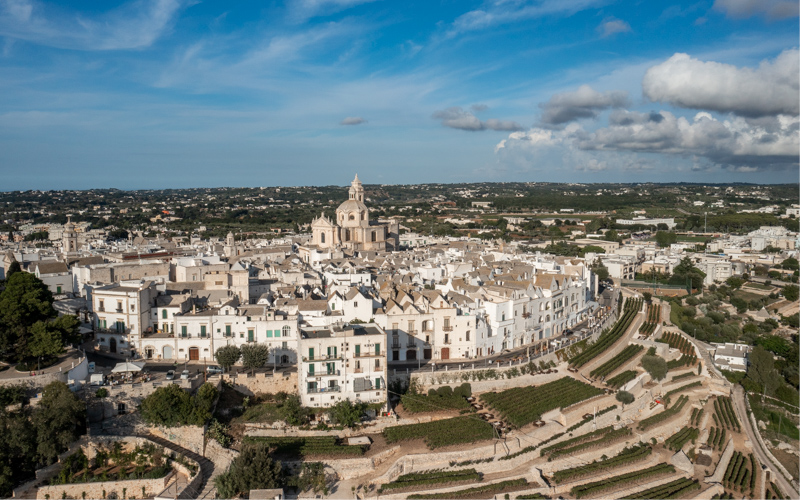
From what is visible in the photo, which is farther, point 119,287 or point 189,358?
point 119,287

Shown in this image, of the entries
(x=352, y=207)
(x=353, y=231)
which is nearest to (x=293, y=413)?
(x=353, y=231)

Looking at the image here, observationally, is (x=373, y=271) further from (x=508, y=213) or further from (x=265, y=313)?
(x=508, y=213)

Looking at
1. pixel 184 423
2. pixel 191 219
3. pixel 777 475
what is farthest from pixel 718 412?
pixel 191 219

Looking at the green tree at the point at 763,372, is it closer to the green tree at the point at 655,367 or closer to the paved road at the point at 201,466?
the green tree at the point at 655,367

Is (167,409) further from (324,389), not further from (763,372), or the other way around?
(763,372)

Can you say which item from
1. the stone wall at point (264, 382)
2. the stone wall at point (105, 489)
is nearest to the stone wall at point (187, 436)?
the stone wall at point (105, 489)

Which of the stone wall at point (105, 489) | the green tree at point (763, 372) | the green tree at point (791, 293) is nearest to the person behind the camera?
the stone wall at point (105, 489)

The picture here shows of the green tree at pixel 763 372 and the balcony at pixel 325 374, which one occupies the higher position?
the balcony at pixel 325 374
